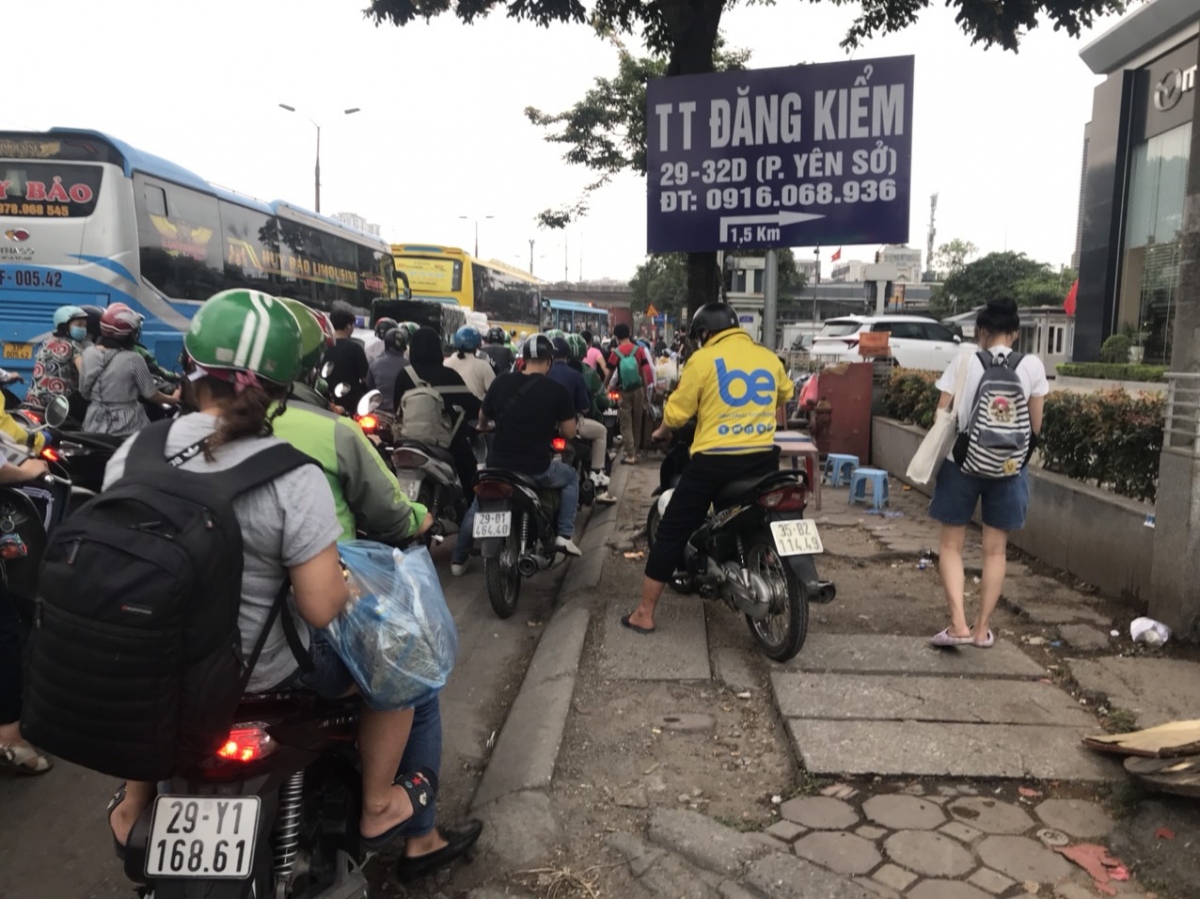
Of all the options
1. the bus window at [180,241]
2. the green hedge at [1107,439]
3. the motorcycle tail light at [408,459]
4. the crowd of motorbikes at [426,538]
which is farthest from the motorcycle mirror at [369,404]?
the bus window at [180,241]

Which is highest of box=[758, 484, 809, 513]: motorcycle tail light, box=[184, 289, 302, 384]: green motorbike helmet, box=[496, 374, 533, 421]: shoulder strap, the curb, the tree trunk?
the tree trunk

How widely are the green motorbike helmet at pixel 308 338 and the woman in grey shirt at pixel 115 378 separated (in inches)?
161

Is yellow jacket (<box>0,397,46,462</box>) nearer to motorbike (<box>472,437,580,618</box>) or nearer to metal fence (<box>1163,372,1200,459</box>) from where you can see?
motorbike (<box>472,437,580,618</box>)

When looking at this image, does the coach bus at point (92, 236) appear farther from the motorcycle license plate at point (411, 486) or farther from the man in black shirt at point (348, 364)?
the motorcycle license plate at point (411, 486)

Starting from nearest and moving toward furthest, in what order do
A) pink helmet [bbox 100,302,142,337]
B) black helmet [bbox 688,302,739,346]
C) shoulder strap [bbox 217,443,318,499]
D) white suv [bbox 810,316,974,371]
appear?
shoulder strap [bbox 217,443,318,499] → black helmet [bbox 688,302,739,346] → pink helmet [bbox 100,302,142,337] → white suv [bbox 810,316,974,371]

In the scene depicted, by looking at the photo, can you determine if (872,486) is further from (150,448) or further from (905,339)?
Answer: (905,339)

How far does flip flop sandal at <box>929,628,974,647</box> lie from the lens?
435 cm

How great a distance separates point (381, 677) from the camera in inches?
85.4

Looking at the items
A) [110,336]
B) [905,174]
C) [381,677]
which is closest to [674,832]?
[381,677]

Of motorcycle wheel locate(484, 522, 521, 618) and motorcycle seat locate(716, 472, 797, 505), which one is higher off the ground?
motorcycle seat locate(716, 472, 797, 505)

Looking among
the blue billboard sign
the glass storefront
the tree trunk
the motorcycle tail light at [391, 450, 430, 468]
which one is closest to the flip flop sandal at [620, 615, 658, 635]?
the motorcycle tail light at [391, 450, 430, 468]

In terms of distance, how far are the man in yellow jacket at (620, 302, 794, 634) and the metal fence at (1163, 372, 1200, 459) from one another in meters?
1.75

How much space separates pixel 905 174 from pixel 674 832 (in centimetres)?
418

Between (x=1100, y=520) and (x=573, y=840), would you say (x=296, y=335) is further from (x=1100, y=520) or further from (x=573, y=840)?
(x=1100, y=520)
